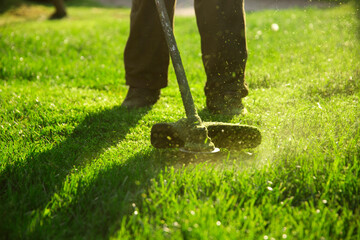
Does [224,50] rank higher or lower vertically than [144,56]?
higher

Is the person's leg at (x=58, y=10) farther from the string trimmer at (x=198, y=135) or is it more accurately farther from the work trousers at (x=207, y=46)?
the string trimmer at (x=198, y=135)

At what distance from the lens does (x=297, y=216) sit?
5.11 ft

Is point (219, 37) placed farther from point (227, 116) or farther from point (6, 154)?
point (6, 154)

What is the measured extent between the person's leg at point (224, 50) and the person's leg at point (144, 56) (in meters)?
0.42

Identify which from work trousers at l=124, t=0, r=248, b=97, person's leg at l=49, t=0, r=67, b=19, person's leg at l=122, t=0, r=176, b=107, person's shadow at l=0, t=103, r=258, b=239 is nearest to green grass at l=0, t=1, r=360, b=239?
person's shadow at l=0, t=103, r=258, b=239

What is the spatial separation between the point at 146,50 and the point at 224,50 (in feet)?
2.38

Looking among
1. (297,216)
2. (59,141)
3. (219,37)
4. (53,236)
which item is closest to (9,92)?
(59,141)

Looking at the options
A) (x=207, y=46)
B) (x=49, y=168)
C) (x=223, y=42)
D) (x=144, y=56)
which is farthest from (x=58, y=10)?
(x=49, y=168)

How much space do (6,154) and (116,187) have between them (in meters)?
0.82

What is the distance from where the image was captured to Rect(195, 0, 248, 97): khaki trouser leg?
2824 mm

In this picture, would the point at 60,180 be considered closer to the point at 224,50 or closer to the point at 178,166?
the point at 178,166

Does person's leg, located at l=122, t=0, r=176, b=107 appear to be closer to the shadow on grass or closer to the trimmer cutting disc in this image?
the shadow on grass

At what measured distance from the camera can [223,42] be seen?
2869 millimetres

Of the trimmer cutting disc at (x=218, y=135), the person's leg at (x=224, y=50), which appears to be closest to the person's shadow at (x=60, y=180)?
the trimmer cutting disc at (x=218, y=135)
